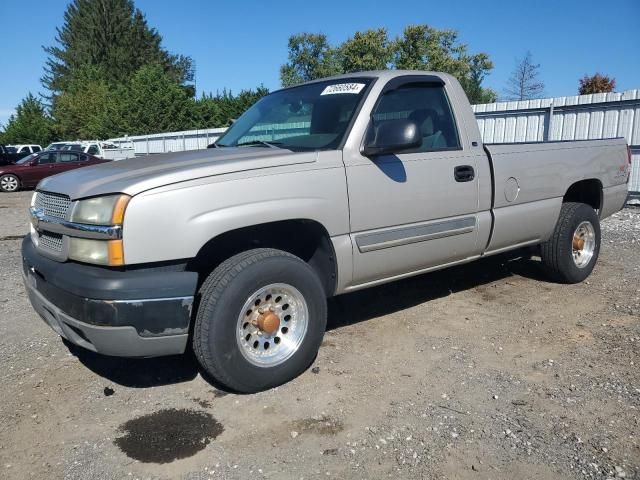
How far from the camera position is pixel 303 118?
4.07 m

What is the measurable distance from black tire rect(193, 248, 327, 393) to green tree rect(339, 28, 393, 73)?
161 feet

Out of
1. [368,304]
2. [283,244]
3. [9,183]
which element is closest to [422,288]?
[368,304]

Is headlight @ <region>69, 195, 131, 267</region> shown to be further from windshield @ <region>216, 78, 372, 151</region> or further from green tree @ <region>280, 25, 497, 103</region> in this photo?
green tree @ <region>280, 25, 497, 103</region>

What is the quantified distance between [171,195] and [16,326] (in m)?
2.78

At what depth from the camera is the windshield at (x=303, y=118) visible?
3.76 m

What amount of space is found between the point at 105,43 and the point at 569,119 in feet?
193

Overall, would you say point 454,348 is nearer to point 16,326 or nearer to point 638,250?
point 16,326

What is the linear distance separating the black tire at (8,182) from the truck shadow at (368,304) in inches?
661

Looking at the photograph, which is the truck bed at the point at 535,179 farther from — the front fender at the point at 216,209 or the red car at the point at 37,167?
the red car at the point at 37,167

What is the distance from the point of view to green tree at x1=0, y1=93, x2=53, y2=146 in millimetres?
51125

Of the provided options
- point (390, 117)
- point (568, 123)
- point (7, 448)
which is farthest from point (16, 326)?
point (568, 123)

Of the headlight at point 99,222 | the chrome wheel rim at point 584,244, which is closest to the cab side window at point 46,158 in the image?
the headlight at point 99,222

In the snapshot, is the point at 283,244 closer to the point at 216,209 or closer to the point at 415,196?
the point at 216,209

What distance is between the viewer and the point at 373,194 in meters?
3.61
